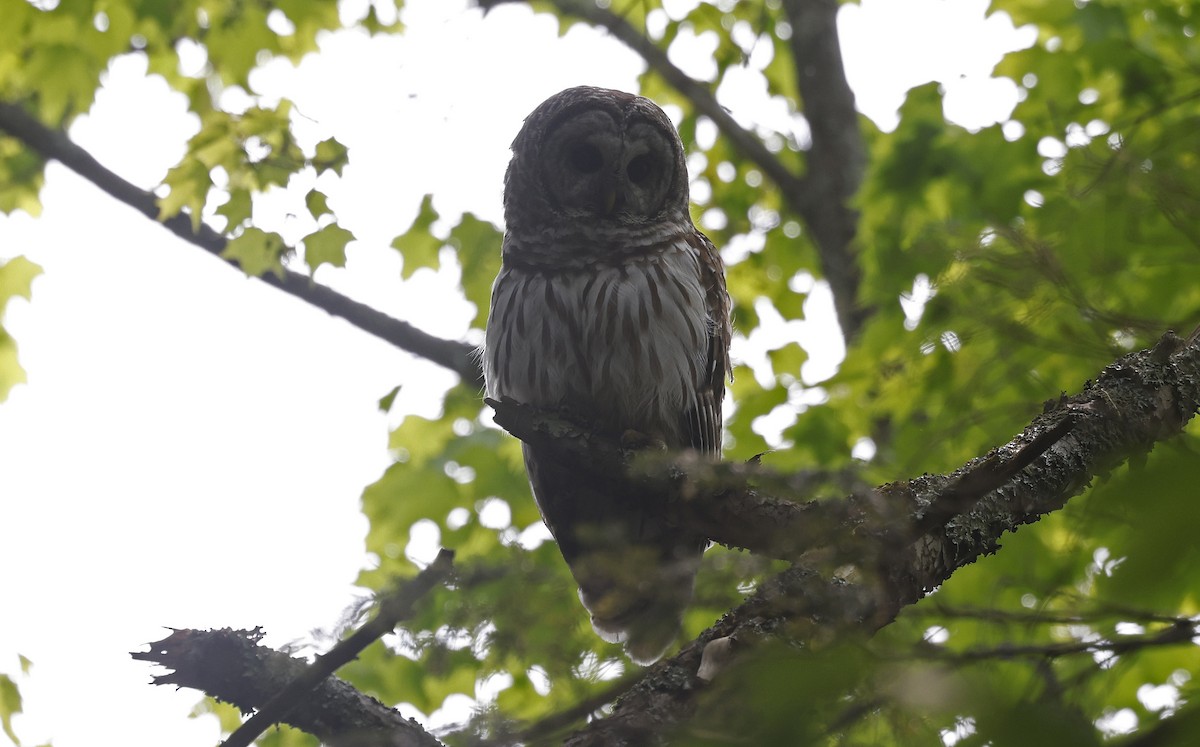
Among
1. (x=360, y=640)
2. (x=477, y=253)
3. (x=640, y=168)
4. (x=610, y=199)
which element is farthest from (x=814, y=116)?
(x=360, y=640)

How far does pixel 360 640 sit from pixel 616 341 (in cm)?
217

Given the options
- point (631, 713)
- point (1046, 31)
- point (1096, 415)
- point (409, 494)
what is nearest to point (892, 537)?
point (631, 713)

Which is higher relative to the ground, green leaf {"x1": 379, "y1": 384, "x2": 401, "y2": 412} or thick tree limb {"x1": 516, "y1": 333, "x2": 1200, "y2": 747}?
green leaf {"x1": 379, "y1": 384, "x2": 401, "y2": 412}

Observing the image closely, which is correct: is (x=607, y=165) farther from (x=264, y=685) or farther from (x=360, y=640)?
(x=360, y=640)

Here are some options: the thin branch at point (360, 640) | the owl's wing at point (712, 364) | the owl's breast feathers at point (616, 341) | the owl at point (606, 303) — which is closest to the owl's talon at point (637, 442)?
the owl at point (606, 303)

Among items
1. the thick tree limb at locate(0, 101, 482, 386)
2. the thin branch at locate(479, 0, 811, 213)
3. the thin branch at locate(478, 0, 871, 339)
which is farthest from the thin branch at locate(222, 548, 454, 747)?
the thin branch at locate(479, 0, 811, 213)

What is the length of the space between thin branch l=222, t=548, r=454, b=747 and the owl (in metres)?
1.63

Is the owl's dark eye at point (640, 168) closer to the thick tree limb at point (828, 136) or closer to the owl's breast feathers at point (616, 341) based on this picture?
the owl's breast feathers at point (616, 341)

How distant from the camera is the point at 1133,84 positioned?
457 cm

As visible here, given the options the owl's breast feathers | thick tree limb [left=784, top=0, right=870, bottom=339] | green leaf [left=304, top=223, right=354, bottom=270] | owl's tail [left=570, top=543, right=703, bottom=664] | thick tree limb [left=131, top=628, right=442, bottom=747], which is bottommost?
owl's tail [left=570, top=543, right=703, bottom=664]

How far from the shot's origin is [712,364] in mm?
4070

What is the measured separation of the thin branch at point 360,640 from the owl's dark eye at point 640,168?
2.66 m

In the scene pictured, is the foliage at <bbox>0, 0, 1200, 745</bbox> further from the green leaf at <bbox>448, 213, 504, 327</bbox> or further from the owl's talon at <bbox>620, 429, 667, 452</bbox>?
the owl's talon at <bbox>620, 429, 667, 452</bbox>

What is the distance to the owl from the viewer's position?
12.4ft
